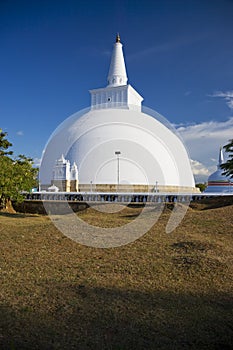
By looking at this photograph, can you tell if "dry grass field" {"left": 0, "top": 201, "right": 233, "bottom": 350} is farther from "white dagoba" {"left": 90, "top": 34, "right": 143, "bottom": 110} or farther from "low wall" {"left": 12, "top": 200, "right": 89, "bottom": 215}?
"white dagoba" {"left": 90, "top": 34, "right": 143, "bottom": 110}

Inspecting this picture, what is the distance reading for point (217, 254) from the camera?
26.6 feet

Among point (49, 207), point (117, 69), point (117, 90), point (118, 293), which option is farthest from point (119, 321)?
point (117, 69)

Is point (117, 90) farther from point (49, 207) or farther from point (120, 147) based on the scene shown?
point (49, 207)

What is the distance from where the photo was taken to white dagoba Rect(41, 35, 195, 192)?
26594 millimetres

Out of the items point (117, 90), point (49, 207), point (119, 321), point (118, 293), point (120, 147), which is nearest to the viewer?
point (119, 321)

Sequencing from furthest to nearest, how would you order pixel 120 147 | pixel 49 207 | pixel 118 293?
pixel 120 147
pixel 49 207
pixel 118 293

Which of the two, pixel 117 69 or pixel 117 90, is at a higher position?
pixel 117 69

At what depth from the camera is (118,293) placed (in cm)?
588

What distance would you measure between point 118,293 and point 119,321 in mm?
1078

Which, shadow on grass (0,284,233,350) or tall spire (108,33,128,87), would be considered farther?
tall spire (108,33,128,87)

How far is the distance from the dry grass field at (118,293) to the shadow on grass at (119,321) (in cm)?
1

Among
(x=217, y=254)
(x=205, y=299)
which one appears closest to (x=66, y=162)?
(x=217, y=254)

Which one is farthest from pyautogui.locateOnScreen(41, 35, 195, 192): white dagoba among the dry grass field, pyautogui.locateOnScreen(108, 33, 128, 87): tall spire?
the dry grass field

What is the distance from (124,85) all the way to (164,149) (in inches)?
337
